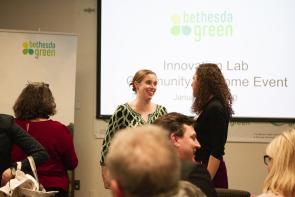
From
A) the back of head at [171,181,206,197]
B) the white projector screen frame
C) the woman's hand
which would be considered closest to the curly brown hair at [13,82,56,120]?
the woman's hand

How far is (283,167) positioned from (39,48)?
10.2 ft

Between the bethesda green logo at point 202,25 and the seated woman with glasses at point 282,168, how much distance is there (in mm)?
2705

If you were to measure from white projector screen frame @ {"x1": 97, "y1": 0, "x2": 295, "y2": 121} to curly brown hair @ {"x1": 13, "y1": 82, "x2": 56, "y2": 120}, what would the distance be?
155 centimetres

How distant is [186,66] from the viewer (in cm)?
450

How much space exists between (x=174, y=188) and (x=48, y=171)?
192 cm

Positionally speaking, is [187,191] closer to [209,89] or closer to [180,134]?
[180,134]

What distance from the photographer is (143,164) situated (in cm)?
112

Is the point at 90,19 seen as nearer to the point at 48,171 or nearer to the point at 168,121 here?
the point at 48,171

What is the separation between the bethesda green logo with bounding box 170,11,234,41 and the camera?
4480 millimetres

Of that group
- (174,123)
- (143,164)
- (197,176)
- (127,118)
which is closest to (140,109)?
(127,118)

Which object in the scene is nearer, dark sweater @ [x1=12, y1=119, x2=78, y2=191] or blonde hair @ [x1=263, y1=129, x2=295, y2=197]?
blonde hair @ [x1=263, y1=129, x2=295, y2=197]

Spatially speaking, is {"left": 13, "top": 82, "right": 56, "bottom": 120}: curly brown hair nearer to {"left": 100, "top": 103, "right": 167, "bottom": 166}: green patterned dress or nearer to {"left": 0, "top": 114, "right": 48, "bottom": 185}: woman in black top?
{"left": 0, "top": 114, "right": 48, "bottom": 185}: woman in black top

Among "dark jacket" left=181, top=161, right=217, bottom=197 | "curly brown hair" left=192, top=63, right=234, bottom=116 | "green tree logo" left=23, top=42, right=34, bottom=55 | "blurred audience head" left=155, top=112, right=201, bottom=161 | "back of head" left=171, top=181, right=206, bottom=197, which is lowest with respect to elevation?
"dark jacket" left=181, top=161, right=217, bottom=197

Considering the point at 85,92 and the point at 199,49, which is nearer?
the point at 199,49
